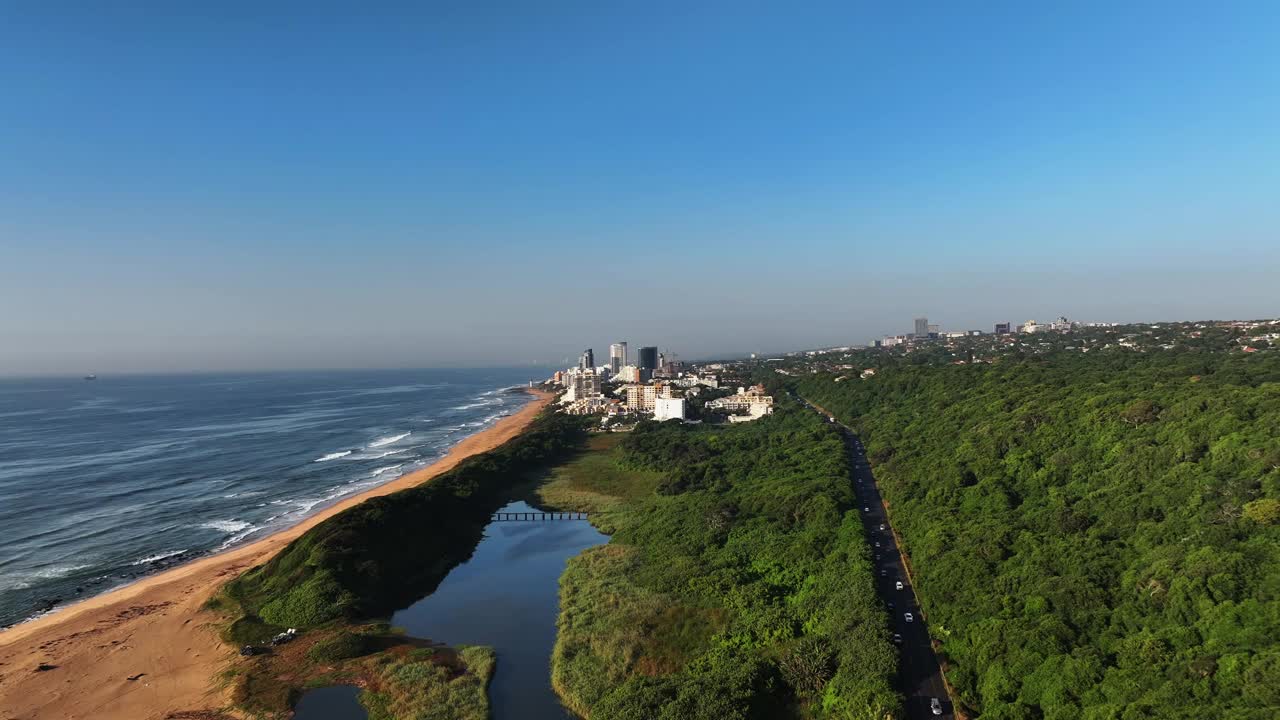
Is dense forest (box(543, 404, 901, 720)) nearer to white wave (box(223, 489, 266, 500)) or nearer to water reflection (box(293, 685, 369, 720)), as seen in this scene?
water reflection (box(293, 685, 369, 720))

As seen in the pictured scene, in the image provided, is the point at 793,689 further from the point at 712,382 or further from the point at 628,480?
the point at 712,382

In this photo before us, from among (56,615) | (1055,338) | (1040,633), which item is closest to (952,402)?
(1040,633)

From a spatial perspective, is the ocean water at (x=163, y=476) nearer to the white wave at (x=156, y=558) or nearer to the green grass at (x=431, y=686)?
the white wave at (x=156, y=558)

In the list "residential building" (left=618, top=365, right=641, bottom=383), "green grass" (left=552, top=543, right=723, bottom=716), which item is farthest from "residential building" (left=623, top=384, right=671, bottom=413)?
"green grass" (left=552, top=543, right=723, bottom=716)

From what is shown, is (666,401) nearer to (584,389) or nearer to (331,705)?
(584,389)

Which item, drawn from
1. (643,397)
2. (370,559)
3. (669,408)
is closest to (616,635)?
(370,559)

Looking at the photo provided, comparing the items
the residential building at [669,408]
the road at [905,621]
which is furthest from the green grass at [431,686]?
the residential building at [669,408]
